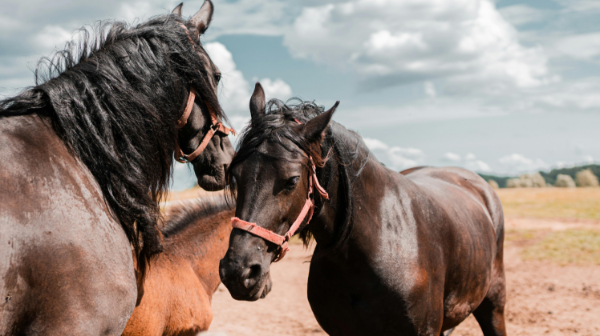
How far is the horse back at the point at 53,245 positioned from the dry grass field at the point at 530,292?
1531 mm

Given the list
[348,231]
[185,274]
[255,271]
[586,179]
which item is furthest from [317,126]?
[586,179]

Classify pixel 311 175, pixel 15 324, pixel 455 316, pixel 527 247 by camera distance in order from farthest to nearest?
pixel 527 247, pixel 455 316, pixel 311 175, pixel 15 324

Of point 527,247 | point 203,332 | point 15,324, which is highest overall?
point 15,324

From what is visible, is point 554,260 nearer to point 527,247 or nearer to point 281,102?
point 527,247

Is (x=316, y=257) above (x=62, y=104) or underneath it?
underneath

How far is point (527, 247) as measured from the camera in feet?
41.1

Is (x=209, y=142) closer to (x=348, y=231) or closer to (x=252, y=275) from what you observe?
(x=252, y=275)

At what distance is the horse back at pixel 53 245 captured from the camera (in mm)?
1618

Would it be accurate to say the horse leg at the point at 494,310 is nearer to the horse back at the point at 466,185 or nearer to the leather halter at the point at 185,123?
the horse back at the point at 466,185

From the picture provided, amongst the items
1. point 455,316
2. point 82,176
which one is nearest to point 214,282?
point 455,316

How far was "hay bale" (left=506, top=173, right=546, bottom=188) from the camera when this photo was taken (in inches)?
1735

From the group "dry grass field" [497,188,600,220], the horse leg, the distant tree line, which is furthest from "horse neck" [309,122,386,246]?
the distant tree line

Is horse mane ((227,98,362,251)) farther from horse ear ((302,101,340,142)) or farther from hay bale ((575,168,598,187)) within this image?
hay bale ((575,168,598,187))

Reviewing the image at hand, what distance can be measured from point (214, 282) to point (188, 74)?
238 cm
